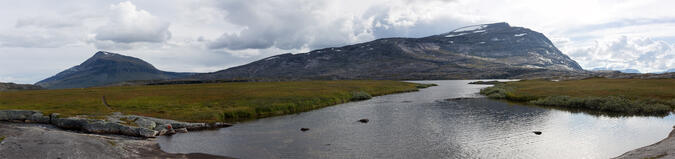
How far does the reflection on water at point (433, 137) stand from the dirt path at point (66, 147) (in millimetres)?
3014

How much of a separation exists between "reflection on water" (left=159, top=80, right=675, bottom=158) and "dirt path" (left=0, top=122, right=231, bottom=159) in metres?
3.01

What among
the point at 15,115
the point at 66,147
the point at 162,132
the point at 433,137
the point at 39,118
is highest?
the point at 15,115

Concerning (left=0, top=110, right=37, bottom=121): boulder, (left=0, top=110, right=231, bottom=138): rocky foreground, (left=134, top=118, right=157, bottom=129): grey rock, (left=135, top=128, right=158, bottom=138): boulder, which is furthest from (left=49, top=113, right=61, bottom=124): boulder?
(left=135, top=128, right=158, bottom=138): boulder

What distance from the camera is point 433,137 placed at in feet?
140

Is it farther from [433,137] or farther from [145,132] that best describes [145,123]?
[433,137]

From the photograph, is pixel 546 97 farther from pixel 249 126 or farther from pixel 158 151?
pixel 158 151

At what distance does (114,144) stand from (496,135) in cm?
4462

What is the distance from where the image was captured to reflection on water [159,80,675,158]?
35844mm

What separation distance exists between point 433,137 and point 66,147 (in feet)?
128

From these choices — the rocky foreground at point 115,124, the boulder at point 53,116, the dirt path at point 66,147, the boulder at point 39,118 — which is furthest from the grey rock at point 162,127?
the boulder at point 39,118

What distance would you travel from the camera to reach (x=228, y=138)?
4416 centimetres

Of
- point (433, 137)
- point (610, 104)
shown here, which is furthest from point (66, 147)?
point (610, 104)

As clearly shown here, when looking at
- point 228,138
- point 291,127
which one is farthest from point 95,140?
point 291,127

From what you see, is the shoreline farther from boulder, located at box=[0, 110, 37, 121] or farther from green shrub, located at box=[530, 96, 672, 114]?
green shrub, located at box=[530, 96, 672, 114]
